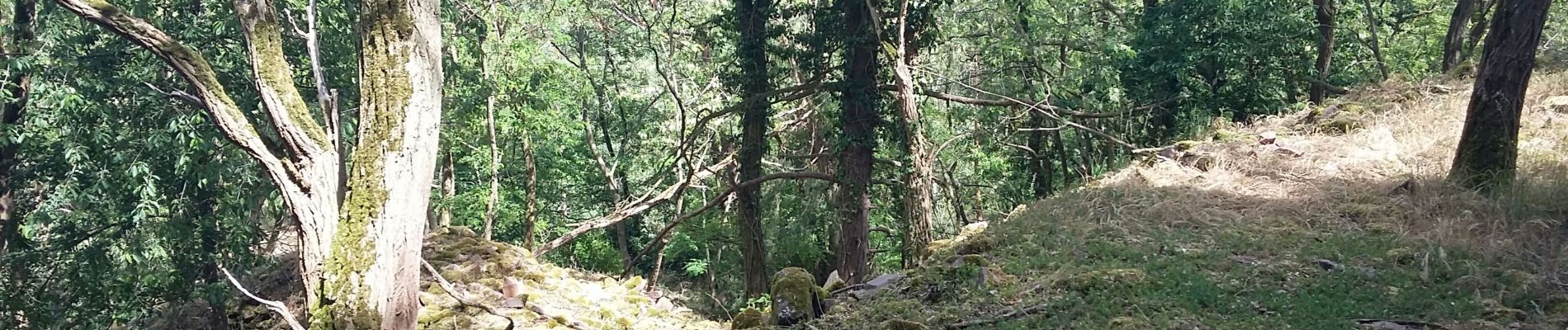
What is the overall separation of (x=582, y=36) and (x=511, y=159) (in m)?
5.75

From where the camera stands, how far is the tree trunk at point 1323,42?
12.5m

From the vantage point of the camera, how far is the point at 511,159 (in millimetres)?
23062

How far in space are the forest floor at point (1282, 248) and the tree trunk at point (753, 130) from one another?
3854 mm

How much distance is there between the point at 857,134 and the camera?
10516mm

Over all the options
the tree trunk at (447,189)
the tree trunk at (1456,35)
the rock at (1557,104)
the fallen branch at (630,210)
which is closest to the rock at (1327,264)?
the rock at (1557,104)

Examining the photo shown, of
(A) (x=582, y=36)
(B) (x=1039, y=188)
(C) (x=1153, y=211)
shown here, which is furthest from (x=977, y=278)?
(A) (x=582, y=36)

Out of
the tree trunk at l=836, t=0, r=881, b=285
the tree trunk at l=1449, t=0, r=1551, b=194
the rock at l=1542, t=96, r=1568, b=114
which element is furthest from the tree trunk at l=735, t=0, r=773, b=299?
the rock at l=1542, t=96, r=1568, b=114

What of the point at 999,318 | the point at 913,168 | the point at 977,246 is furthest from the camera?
the point at 913,168

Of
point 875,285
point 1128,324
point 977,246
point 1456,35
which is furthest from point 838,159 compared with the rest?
point 1456,35

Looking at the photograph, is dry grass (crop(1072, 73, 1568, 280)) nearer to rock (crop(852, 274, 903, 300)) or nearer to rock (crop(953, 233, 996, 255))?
rock (crop(953, 233, 996, 255))

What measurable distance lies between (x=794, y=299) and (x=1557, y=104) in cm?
807

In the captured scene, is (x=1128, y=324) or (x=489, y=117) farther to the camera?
(x=489, y=117)

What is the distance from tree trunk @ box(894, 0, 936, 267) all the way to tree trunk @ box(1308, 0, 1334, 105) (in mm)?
6470

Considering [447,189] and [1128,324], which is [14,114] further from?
[1128,324]
